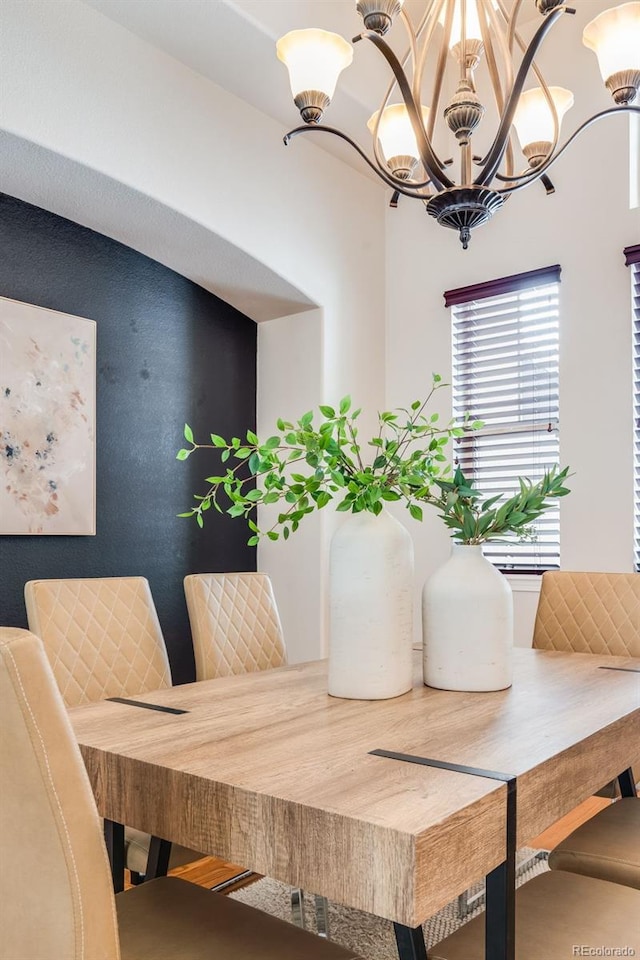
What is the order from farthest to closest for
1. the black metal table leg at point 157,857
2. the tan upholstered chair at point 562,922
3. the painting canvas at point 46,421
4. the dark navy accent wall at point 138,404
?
the dark navy accent wall at point 138,404 → the painting canvas at point 46,421 → the black metal table leg at point 157,857 → the tan upholstered chair at point 562,922

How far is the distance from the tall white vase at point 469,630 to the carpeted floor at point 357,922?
0.73 metres

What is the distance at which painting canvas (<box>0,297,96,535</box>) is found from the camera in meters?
2.79

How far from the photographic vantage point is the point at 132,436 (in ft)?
10.8

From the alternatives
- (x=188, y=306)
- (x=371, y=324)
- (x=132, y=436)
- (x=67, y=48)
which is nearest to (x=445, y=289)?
(x=371, y=324)

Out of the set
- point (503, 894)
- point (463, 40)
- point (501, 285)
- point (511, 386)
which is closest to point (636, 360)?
point (511, 386)

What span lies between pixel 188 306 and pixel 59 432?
1003 mm

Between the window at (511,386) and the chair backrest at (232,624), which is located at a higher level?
the window at (511,386)

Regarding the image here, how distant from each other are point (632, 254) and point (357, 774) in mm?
2928

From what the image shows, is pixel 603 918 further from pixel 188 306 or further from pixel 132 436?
pixel 188 306

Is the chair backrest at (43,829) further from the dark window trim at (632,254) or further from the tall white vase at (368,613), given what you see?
the dark window trim at (632,254)

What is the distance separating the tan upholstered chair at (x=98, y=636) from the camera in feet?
6.25

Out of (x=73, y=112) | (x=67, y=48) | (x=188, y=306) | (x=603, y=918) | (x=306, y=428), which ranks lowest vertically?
(x=603, y=918)

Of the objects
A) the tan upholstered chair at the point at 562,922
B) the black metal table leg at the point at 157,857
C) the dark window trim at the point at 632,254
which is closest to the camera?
the tan upholstered chair at the point at 562,922

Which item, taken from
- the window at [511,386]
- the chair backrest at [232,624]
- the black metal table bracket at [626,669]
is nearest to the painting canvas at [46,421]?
the chair backrest at [232,624]
